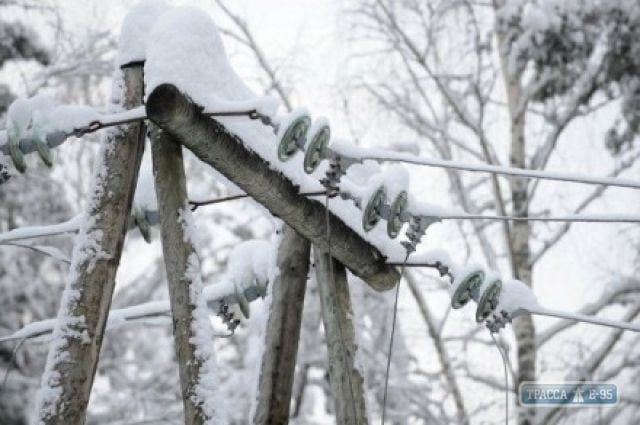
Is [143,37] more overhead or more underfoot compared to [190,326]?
more overhead

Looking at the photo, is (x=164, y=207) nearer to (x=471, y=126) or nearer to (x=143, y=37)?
(x=143, y=37)

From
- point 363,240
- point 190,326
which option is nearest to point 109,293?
point 190,326

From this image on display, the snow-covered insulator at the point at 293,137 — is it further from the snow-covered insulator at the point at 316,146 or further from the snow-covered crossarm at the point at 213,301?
the snow-covered crossarm at the point at 213,301

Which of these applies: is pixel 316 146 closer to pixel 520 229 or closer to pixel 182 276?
pixel 182 276

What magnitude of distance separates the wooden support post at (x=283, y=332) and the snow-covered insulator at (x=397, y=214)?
58 cm

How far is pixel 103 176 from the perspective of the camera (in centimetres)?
321

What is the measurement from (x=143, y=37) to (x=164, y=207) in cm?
66

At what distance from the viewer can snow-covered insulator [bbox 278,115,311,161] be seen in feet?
9.93

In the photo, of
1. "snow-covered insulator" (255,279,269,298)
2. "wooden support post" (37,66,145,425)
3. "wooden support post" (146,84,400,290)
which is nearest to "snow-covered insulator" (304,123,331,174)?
"wooden support post" (146,84,400,290)

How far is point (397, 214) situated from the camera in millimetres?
3336

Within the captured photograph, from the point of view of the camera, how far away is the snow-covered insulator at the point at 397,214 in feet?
10.9

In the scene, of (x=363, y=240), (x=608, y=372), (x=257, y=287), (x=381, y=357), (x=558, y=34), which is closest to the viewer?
(x=363, y=240)

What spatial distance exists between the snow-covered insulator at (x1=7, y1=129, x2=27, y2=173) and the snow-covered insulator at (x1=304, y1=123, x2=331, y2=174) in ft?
3.22

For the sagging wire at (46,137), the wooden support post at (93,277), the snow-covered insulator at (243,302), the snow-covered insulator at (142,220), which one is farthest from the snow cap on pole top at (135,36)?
the snow-covered insulator at (243,302)
